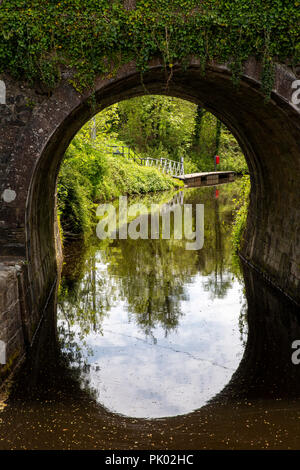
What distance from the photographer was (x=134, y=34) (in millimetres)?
8156

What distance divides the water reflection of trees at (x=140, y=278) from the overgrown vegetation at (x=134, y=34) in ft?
13.9

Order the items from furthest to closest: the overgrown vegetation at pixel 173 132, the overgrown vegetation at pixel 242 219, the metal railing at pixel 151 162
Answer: the overgrown vegetation at pixel 173 132 < the metal railing at pixel 151 162 < the overgrown vegetation at pixel 242 219

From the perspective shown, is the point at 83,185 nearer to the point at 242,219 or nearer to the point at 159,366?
the point at 242,219

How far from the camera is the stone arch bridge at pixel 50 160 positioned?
26.7 ft

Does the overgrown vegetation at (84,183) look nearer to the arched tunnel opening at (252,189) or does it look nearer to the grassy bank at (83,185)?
the grassy bank at (83,185)

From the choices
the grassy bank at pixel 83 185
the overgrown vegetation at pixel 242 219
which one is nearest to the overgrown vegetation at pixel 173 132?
the grassy bank at pixel 83 185

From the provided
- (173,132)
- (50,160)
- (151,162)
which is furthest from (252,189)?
(173,132)

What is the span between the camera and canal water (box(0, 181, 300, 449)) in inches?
225

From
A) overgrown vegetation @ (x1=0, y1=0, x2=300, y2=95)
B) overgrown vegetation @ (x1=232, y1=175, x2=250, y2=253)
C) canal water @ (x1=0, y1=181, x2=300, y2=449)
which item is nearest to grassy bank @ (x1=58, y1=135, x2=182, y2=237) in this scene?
canal water @ (x1=0, y1=181, x2=300, y2=449)

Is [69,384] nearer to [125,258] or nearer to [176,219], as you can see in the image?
[125,258]

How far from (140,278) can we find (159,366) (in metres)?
5.44

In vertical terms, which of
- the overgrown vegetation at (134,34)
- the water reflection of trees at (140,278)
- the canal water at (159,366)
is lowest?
the canal water at (159,366)

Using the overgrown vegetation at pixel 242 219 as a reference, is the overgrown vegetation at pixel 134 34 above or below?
above
